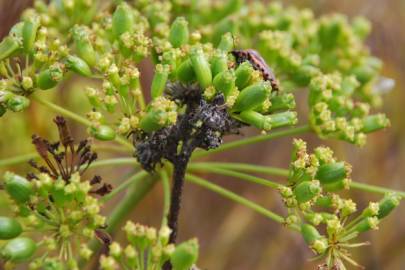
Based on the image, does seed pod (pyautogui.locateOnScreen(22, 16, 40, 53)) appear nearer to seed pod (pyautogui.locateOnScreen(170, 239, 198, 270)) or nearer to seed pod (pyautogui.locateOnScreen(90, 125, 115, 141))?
seed pod (pyautogui.locateOnScreen(90, 125, 115, 141))

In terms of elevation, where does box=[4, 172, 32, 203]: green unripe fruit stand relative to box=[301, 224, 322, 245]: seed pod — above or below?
below

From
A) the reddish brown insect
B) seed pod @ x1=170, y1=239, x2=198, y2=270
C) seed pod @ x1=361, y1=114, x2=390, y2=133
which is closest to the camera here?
seed pod @ x1=170, y1=239, x2=198, y2=270

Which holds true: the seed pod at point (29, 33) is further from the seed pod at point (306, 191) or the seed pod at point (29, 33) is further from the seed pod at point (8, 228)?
the seed pod at point (306, 191)

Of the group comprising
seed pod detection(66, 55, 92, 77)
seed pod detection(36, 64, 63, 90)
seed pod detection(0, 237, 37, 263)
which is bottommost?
seed pod detection(0, 237, 37, 263)

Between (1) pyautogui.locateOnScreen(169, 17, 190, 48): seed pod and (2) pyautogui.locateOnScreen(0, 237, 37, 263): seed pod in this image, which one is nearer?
(2) pyautogui.locateOnScreen(0, 237, 37, 263): seed pod

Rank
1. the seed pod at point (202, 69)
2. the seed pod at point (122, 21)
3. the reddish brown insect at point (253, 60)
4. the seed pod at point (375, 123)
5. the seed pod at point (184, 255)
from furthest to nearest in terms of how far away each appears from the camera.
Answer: the seed pod at point (375, 123) → the seed pod at point (122, 21) → the reddish brown insect at point (253, 60) → the seed pod at point (202, 69) → the seed pod at point (184, 255)

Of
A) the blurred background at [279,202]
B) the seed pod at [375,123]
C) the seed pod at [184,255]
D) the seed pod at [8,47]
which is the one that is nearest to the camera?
the seed pod at [184,255]

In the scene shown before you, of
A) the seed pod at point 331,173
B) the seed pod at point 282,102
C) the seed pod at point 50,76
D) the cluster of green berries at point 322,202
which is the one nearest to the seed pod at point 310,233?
the cluster of green berries at point 322,202

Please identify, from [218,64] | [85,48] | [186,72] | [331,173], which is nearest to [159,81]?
[186,72]

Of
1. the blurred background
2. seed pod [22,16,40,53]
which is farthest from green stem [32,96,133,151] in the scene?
the blurred background
